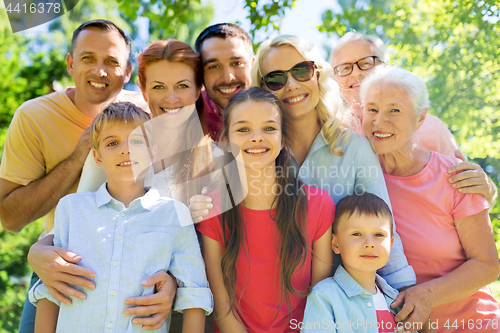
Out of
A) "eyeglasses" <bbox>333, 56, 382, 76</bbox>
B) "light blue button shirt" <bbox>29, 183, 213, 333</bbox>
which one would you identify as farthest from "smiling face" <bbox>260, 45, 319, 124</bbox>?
"light blue button shirt" <bbox>29, 183, 213, 333</bbox>

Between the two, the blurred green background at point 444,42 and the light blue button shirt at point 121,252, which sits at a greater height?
the blurred green background at point 444,42

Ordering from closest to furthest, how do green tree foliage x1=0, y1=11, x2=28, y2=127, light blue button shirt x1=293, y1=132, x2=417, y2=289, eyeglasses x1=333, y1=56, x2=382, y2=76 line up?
light blue button shirt x1=293, y1=132, x2=417, y2=289
eyeglasses x1=333, y1=56, x2=382, y2=76
green tree foliage x1=0, y1=11, x2=28, y2=127

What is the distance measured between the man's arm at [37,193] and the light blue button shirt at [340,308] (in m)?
1.92

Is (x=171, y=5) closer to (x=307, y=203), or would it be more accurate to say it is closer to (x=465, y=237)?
(x=307, y=203)

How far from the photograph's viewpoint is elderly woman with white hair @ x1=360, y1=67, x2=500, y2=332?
2.40 meters

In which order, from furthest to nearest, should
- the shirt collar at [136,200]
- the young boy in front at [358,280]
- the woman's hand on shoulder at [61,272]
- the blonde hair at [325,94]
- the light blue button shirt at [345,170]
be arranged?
the blonde hair at [325,94] < the light blue button shirt at [345,170] < the shirt collar at [136,200] < the young boy in front at [358,280] < the woman's hand on shoulder at [61,272]

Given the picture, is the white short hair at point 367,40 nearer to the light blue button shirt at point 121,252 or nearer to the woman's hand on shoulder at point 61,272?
the light blue button shirt at point 121,252

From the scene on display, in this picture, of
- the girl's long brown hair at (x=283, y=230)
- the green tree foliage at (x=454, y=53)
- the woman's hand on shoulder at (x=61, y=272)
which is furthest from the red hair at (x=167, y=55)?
the green tree foliage at (x=454, y=53)

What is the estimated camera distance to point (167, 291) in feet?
6.81

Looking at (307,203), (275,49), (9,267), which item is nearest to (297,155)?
(307,203)

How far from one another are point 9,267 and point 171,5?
7.01 m

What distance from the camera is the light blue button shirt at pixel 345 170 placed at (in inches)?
100

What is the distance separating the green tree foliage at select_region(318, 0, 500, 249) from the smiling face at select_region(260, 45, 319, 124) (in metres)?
1.86

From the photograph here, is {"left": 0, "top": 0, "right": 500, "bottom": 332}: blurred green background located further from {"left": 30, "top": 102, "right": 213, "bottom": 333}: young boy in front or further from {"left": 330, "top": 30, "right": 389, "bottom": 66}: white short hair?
{"left": 30, "top": 102, "right": 213, "bottom": 333}: young boy in front
